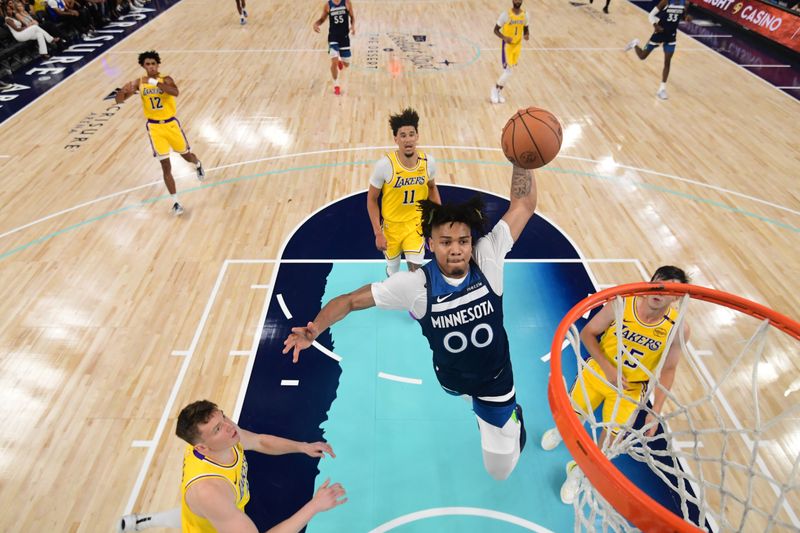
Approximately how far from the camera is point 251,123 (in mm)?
9188

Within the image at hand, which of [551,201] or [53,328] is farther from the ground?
[551,201]

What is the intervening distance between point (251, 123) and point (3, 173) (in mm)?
3812

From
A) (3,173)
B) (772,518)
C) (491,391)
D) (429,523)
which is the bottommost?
(3,173)

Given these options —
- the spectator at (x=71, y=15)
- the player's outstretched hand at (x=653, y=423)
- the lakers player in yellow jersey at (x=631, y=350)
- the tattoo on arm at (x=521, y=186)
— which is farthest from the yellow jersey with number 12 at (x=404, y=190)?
the spectator at (x=71, y=15)

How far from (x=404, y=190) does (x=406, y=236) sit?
436 mm

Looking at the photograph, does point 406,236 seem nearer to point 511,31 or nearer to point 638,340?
point 638,340

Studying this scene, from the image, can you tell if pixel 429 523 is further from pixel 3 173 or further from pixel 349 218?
pixel 3 173

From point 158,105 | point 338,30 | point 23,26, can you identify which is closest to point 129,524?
point 158,105

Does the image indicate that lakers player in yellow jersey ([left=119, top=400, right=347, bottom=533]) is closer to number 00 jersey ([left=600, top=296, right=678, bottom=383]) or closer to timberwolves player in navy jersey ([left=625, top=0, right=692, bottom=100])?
number 00 jersey ([left=600, top=296, right=678, bottom=383])

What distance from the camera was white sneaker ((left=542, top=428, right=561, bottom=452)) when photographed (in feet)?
13.2

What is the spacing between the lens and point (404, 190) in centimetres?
465

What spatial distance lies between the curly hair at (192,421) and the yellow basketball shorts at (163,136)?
469cm

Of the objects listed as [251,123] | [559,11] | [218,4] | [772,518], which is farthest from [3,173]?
[559,11]

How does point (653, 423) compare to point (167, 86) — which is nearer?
point (653, 423)
